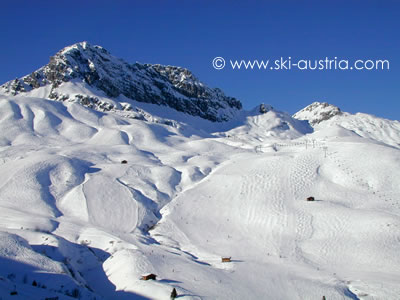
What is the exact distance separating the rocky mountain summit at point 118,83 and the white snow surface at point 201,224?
72669mm

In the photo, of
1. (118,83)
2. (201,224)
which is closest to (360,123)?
(118,83)

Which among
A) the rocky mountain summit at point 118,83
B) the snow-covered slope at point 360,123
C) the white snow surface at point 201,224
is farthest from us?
the snow-covered slope at point 360,123

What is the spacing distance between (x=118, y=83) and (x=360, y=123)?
107m

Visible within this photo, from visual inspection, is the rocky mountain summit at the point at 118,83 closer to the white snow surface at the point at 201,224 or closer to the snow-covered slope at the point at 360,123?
the snow-covered slope at the point at 360,123

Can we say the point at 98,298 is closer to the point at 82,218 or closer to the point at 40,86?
the point at 82,218

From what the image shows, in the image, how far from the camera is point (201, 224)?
116 feet

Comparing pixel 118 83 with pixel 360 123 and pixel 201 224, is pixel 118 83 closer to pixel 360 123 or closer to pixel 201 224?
pixel 360 123

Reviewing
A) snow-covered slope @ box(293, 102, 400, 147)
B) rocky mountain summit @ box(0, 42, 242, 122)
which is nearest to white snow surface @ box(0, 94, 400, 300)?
rocky mountain summit @ box(0, 42, 242, 122)

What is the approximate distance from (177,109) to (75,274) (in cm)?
12686

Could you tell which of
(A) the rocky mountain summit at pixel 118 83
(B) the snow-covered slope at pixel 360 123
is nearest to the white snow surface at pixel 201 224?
(A) the rocky mountain summit at pixel 118 83

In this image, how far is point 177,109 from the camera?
147875mm

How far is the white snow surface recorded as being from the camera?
2311 cm

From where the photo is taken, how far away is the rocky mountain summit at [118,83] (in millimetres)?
129125

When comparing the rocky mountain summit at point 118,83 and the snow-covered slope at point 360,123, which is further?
the snow-covered slope at point 360,123
